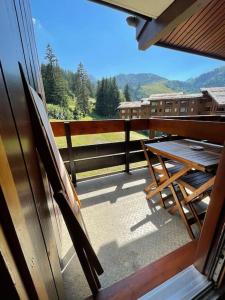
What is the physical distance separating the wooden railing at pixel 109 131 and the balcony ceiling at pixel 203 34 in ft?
3.96

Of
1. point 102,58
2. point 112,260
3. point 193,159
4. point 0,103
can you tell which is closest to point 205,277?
point 112,260

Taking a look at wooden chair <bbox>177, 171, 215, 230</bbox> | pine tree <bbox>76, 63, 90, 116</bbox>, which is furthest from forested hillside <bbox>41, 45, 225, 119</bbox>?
wooden chair <bbox>177, 171, 215, 230</bbox>

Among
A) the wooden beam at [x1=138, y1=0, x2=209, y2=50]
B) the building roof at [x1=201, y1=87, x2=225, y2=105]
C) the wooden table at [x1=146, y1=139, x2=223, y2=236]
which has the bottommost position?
the wooden table at [x1=146, y1=139, x2=223, y2=236]

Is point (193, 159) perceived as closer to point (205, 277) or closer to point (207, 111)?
point (205, 277)

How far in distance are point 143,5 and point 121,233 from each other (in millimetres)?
2427

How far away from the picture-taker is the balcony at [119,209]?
1.24 meters

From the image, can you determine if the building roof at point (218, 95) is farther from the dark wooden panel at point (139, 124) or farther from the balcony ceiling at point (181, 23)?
the dark wooden panel at point (139, 124)

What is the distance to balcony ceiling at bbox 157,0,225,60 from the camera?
1.85 meters

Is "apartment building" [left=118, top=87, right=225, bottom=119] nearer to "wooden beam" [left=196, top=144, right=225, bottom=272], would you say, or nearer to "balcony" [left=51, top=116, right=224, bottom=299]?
"balcony" [left=51, top=116, right=224, bottom=299]

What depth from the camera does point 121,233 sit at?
152 centimetres

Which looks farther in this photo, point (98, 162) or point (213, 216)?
point (98, 162)

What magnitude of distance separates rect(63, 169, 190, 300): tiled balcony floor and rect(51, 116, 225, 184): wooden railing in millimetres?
449

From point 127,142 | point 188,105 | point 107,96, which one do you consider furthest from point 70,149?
point 107,96

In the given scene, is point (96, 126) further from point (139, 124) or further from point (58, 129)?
point (139, 124)
